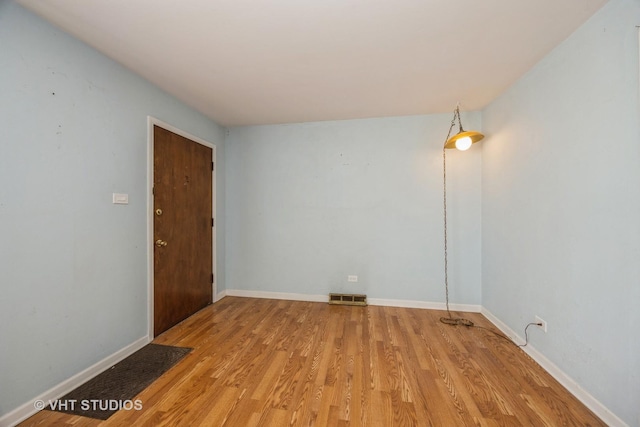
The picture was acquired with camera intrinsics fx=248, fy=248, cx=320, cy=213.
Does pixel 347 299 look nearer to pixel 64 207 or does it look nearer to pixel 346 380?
pixel 346 380

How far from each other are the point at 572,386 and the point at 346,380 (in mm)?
1558

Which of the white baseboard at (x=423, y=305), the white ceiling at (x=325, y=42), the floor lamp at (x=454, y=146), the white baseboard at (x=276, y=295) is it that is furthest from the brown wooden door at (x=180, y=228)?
the floor lamp at (x=454, y=146)

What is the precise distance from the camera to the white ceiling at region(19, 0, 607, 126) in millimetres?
1517

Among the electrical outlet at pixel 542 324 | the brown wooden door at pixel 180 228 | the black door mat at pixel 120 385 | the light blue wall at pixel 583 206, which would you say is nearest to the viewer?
the light blue wall at pixel 583 206

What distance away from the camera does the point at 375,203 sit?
3.39 meters

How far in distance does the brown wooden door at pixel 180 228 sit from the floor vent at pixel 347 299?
1692mm

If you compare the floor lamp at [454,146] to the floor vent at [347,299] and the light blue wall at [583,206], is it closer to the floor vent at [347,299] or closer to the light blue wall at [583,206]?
the light blue wall at [583,206]

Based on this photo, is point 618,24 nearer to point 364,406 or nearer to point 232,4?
point 232,4

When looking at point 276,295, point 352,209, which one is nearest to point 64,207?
point 276,295

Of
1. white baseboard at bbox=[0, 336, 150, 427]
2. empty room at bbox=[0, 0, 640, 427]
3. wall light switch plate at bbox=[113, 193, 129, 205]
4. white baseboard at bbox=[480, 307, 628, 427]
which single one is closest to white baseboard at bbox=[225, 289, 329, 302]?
empty room at bbox=[0, 0, 640, 427]

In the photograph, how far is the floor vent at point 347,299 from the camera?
11.0 feet

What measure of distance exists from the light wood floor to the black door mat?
6 cm

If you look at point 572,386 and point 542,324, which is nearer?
point 572,386

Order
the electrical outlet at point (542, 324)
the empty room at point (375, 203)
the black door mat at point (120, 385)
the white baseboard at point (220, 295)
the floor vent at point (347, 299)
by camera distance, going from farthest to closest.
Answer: the white baseboard at point (220, 295) → the floor vent at point (347, 299) → the electrical outlet at point (542, 324) → the black door mat at point (120, 385) → the empty room at point (375, 203)
